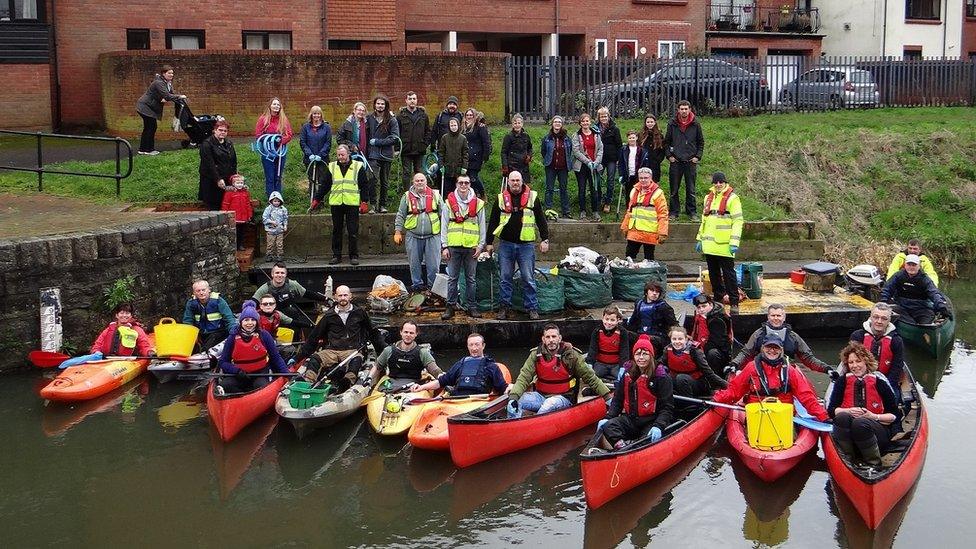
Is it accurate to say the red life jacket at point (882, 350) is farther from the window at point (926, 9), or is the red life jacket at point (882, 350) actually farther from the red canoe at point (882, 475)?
the window at point (926, 9)

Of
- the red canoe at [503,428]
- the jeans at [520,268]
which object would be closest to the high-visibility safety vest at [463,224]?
the jeans at [520,268]

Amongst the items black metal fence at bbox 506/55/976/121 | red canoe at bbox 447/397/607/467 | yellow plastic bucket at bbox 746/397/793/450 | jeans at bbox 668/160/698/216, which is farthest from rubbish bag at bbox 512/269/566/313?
black metal fence at bbox 506/55/976/121

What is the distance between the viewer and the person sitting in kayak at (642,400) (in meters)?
11.1

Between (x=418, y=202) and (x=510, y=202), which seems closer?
(x=510, y=202)

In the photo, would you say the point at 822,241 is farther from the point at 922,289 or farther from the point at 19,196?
the point at 19,196

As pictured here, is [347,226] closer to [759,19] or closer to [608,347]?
[608,347]

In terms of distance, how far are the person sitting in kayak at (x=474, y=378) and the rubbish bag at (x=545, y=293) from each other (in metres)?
3.56

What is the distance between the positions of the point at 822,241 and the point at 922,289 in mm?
4029

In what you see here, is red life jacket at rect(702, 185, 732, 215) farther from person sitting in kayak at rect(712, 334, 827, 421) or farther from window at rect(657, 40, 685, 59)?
window at rect(657, 40, 685, 59)

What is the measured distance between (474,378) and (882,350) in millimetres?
4415

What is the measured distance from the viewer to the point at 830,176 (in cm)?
2370

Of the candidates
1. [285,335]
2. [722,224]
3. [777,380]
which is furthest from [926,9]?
[777,380]

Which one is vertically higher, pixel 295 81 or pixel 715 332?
pixel 295 81

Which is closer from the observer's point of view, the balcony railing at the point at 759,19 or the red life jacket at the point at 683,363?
the red life jacket at the point at 683,363
